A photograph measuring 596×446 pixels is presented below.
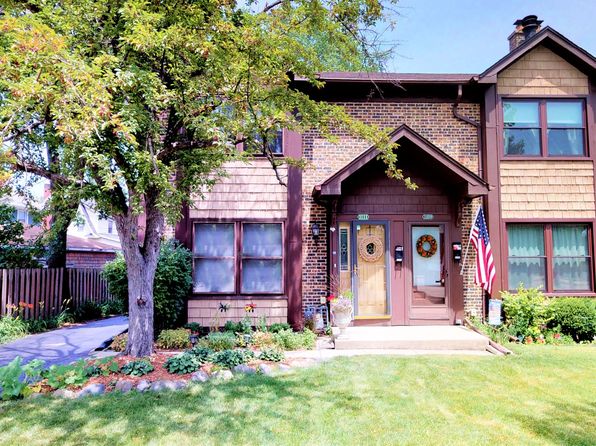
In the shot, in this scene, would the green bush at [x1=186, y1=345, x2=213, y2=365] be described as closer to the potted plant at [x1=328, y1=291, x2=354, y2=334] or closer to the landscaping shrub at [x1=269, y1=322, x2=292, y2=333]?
the landscaping shrub at [x1=269, y1=322, x2=292, y2=333]

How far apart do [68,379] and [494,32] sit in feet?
52.9

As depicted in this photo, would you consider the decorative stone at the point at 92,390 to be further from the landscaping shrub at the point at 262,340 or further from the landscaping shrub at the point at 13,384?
the landscaping shrub at the point at 262,340

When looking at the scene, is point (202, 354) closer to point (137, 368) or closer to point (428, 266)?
point (137, 368)

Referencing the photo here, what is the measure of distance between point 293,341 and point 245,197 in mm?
3478

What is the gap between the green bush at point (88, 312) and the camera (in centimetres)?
1294

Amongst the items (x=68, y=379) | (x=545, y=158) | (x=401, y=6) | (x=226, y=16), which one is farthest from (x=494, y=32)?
(x=68, y=379)

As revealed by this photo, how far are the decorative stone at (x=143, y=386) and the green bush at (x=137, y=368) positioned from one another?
313 mm

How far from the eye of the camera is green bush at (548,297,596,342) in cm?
881

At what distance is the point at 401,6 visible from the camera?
6855mm

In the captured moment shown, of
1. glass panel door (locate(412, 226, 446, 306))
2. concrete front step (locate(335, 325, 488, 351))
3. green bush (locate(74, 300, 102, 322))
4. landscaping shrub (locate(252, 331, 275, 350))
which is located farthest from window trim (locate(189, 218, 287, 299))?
green bush (locate(74, 300, 102, 322))

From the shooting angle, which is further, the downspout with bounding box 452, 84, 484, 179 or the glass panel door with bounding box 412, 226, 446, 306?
the downspout with bounding box 452, 84, 484, 179

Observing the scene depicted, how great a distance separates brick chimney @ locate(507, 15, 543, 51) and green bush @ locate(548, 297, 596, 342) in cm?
661

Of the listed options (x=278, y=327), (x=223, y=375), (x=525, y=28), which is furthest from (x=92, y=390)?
(x=525, y=28)

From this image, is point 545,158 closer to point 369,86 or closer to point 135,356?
point 369,86
